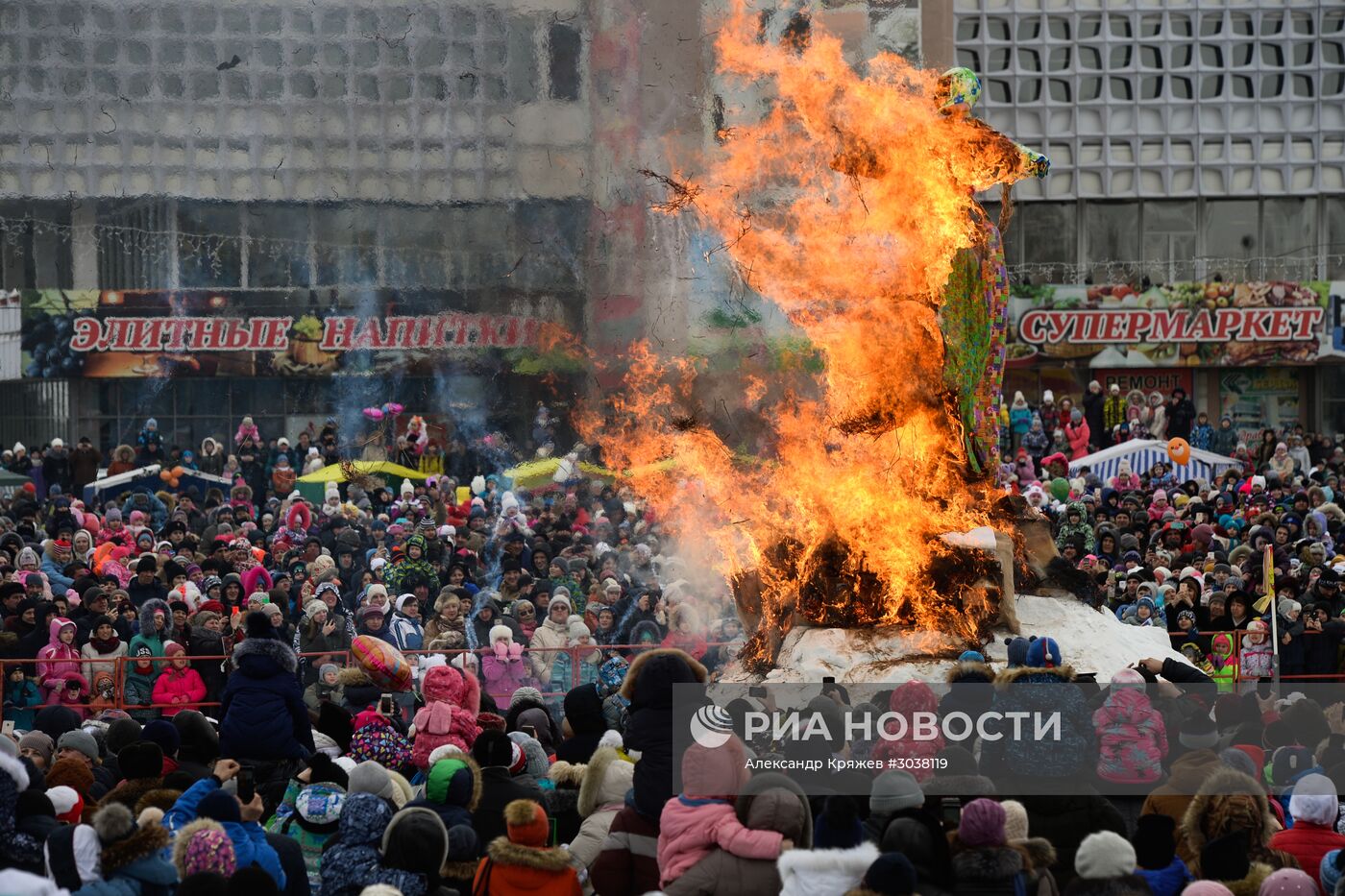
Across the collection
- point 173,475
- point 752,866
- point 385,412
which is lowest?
point 752,866

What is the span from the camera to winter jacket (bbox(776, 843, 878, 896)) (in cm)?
618

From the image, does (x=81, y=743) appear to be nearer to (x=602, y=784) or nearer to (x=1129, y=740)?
(x=602, y=784)

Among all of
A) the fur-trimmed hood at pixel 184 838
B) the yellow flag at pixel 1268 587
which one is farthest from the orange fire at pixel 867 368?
the fur-trimmed hood at pixel 184 838

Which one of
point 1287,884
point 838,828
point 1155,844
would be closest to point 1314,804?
point 1287,884

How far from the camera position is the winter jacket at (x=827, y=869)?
6176 millimetres

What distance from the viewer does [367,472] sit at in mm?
23047

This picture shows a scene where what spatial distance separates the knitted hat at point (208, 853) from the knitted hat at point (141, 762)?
4.70 ft

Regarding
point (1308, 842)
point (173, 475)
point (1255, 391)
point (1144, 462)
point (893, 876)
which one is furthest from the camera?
point (1255, 391)

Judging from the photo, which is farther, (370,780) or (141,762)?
(141,762)

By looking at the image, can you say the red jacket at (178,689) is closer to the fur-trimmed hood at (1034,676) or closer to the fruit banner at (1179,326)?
the fur-trimmed hood at (1034,676)

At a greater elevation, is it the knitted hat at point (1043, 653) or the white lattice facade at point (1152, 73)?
the white lattice facade at point (1152, 73)

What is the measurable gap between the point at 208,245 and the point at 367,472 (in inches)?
402

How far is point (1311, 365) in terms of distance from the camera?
3453 centimetres

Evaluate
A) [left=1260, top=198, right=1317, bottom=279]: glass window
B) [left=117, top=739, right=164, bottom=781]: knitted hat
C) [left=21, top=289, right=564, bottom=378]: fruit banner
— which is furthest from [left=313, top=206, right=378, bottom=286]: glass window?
[left=117, top=739, right=164, bottom=781]: knitted hat
